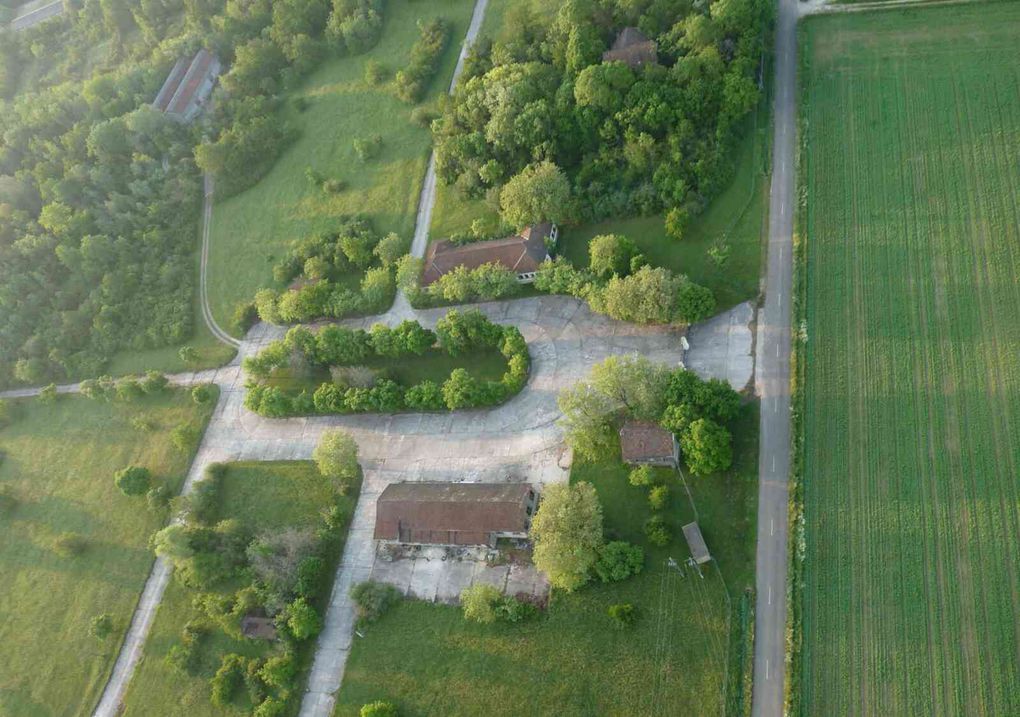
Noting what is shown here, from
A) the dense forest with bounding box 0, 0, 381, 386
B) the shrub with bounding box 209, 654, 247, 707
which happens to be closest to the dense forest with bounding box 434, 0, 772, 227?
the dense forest with bounding box 0, 0, 381, 386

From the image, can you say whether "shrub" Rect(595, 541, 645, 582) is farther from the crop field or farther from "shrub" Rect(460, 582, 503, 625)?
the crop field

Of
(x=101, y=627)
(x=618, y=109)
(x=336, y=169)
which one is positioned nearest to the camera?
(x=101, y=627)

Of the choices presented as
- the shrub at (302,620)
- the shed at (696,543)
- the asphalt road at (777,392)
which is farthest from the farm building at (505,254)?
the shrub at (302,620)

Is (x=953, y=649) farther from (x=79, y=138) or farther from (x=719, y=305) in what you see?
(x=79, y=138)

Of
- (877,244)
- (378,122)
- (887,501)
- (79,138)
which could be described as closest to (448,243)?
(378,122)

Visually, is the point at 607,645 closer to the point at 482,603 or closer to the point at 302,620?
the point at 482,603

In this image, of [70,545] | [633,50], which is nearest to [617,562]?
[633,50]
